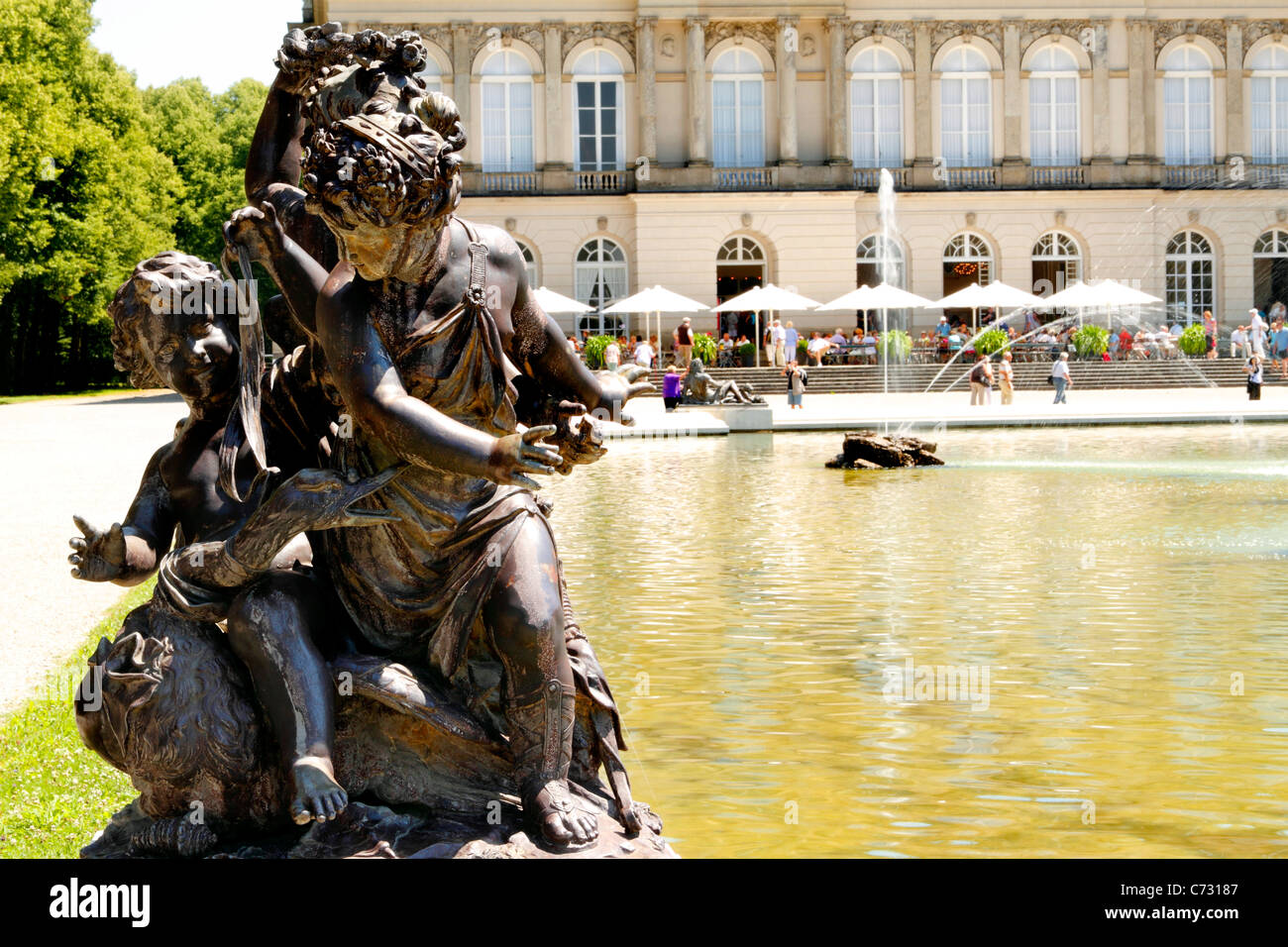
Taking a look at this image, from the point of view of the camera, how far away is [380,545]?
3639 millimetres

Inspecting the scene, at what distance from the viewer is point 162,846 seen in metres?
3.59

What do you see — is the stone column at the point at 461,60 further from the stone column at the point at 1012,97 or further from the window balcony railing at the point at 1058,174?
the window balcony railing at the point at 1058,174

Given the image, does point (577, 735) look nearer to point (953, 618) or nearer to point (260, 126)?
point (260, 126)

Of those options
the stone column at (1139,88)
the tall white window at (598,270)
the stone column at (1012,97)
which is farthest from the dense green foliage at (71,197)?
the stone column at (1139,88)

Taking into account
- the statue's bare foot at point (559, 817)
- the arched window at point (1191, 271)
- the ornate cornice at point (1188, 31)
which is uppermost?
the ornate cornice at point (1188, 31)

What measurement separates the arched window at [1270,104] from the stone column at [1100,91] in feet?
17.6

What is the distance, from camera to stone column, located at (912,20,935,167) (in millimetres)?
53031

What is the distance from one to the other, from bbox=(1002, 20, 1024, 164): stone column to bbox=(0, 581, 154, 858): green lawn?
50669mm

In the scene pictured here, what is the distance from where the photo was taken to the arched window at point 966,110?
175 feet

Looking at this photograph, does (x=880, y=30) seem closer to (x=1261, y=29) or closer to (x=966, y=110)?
(x=966, y=110)

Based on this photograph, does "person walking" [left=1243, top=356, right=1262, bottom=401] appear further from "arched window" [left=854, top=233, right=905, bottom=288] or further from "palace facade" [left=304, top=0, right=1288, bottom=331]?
"arched window" [left=854, top=233, right=905, bottom=288]

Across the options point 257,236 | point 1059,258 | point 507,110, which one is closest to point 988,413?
point 257,236

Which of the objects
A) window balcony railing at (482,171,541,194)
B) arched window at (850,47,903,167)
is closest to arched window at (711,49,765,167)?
arched window at (850,47,903,167)
